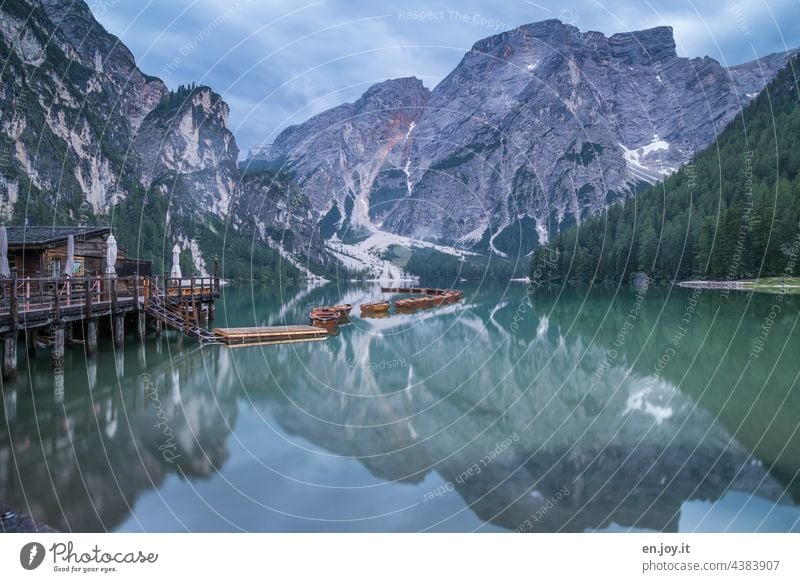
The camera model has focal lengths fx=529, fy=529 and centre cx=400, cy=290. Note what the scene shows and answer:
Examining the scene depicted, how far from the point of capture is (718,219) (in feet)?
222

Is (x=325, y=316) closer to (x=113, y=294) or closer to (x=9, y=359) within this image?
(x=113, y=294)

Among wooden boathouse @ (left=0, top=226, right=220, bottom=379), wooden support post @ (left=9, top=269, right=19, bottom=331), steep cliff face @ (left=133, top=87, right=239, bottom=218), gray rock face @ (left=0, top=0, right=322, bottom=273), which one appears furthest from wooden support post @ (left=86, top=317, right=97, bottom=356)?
steep cliff face @ (left=133, top=87, right=239, bottom=218)

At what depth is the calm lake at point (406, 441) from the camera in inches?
323

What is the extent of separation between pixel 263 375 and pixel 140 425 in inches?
268

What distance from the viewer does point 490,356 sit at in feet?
78.8

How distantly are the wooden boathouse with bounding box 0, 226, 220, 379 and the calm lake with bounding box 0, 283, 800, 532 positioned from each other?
1.31 m

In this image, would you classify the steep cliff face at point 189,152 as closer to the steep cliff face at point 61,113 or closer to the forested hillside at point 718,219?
the steep cliff face at point 61,113

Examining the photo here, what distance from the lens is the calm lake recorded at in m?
8.21

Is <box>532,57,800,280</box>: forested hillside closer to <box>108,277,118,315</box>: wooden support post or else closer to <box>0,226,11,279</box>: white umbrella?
<box>108,277,118,315</box>: wooden support post

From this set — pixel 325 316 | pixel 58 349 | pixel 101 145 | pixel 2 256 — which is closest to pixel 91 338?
pixel 58 349

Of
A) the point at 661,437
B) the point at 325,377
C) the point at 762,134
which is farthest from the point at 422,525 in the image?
the point at 762,134

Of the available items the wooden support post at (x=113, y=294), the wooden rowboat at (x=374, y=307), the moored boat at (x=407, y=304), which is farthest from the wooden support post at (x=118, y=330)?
the moored boat at (x=407, y=304)
